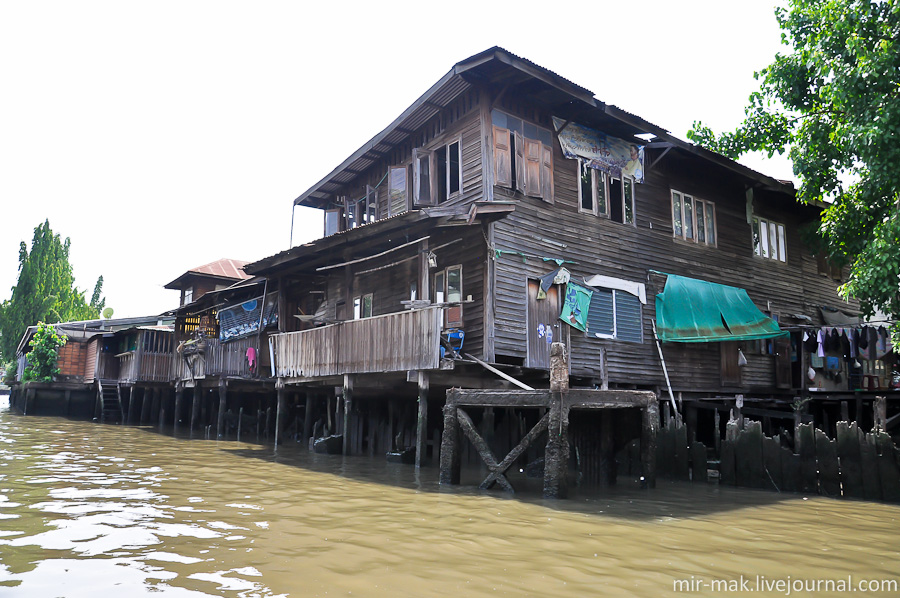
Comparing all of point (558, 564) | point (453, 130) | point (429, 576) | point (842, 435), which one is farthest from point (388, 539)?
point (453, 130)

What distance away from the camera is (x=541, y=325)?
14266 millimetres

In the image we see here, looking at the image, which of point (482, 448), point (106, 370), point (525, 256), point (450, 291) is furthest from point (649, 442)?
point (106, 370)

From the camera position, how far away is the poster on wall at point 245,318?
2005 centimetres

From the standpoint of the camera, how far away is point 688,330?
A: 16.7m

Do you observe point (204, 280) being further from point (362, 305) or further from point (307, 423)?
point (362, 305)

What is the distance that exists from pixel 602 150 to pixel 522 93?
2807 millimetres

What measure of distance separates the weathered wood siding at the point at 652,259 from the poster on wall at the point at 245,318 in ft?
29.4

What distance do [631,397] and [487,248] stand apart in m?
4.74

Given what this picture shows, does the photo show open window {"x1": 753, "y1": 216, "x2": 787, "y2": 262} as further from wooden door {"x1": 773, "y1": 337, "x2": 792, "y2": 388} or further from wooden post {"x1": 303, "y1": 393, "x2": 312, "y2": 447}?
wooden post {"x1": 303, "y1": 393, "x2": 312, "y2": 447}

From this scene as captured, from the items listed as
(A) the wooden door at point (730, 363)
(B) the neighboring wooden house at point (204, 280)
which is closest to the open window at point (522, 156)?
(A) the wooden door at point (730, 363)

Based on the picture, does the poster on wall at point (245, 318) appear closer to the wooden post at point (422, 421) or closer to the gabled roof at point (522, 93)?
the gabled roof at point (522, 93)

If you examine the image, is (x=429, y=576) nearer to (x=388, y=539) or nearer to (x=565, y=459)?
(x=388, y=539)

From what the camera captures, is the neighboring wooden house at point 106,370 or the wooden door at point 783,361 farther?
the neighboring wooden house at point 106,370

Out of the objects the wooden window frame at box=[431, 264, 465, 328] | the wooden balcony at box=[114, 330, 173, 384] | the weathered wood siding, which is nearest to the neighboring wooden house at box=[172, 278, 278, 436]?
the wooden balcony at box=[114, 330, 173, 384]
